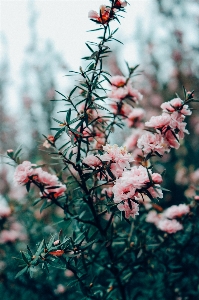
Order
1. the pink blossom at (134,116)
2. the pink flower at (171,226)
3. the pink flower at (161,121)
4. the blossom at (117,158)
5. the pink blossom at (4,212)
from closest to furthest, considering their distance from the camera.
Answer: the blossom at (117,158)
the pink flower at (161,121)
the pink flower at (171,226)
the pink blossom at (134,116)
the pink blossom at (4,212)


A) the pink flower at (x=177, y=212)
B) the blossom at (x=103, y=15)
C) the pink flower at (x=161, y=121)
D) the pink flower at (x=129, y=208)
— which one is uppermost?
the blossom at (x=103, y=15)

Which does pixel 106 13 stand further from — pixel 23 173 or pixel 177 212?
pixel 177 212

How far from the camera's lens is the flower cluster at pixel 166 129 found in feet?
5.16

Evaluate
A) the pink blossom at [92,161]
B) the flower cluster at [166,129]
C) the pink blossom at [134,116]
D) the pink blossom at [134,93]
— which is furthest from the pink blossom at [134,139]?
the pink blossom at [92,161]

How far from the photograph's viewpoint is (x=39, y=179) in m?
1.73

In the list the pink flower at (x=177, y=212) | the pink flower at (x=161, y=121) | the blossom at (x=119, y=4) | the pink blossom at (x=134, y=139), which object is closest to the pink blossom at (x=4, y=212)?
the pink blossom at (x=134, y=139)

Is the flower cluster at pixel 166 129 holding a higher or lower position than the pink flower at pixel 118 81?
lower

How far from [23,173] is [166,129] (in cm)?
90

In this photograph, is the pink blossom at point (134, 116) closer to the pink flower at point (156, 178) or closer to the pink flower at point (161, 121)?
the pink flower at point (161, 121)

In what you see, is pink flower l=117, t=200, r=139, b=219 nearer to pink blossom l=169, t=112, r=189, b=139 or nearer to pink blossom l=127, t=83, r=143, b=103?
pink blossom l=169, t=112, r=189, b=139

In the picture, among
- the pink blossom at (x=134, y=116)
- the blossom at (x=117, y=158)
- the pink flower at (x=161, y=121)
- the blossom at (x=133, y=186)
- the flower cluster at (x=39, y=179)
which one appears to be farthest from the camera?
the pink blossom at (x=134, y=116)

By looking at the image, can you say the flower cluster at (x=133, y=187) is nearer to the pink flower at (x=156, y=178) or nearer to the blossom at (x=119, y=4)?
the pink flower at (x=156, y=178)

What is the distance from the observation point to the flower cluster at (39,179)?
1671 mm

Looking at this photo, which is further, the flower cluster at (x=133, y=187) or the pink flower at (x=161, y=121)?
the pink flower at (x=161, y=121)
